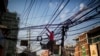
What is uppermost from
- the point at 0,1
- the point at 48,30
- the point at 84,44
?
the point at 0,1

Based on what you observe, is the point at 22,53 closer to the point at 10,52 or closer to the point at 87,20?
the point at 10,52

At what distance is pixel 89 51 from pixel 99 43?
9.23 feet

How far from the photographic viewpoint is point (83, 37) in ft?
80.1

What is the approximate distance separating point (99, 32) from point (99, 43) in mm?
1449

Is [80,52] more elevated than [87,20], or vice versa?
[87,20]

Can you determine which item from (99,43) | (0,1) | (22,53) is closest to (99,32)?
(99,43)

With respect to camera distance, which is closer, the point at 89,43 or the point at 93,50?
the point at 93,50

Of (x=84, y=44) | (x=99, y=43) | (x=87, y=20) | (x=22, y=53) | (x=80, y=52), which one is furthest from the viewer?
(x=22, y=53)

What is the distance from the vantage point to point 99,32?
2053 centimetres

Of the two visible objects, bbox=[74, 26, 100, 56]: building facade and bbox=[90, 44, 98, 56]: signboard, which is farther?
bbox=[90, 44, 98, 56]: signboard

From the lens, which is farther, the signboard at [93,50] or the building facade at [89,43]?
the signboard at [93,50]

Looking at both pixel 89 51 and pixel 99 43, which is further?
pixel 89 51

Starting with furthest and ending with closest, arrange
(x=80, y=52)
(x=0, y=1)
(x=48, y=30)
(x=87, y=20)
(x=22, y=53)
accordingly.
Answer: (x=22, y=53), (x=80, y=52), (x=48, y=30), (x=0, y=1), (x=87, y=20)

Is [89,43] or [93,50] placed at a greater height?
[89,43]
